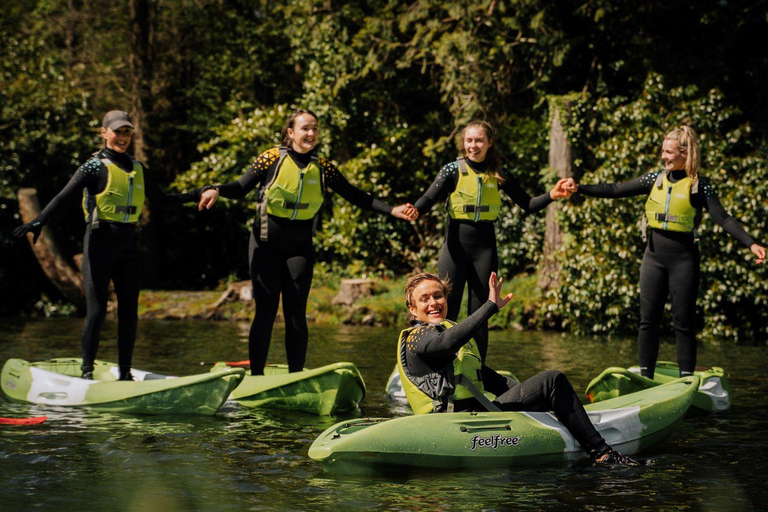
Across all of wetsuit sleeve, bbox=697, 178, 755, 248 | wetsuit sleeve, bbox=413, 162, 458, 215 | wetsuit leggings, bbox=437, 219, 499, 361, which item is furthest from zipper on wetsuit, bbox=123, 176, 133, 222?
wetsuit sleeve, bbox=697, 178, 755, 248

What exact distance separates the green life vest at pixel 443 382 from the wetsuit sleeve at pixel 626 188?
8.12 feet

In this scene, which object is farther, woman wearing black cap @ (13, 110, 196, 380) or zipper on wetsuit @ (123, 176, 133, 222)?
zipper on wetsuit @ (123, 176, 133, 222)

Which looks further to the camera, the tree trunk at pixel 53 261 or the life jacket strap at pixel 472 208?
the tree trunk at pixel 53 261

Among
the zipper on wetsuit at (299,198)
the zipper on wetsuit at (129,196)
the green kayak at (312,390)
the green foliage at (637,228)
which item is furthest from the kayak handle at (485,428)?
the green foliage at (637,228)

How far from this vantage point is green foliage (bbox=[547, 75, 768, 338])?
12.8 meters

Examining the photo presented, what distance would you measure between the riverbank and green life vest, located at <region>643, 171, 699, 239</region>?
281 inches

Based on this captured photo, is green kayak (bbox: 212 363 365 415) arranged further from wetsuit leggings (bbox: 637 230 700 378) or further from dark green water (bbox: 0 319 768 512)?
wetsuit leggings (bbox: 637 230 700 378)

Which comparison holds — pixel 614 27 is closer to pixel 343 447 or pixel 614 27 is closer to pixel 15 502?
pixel 343 447

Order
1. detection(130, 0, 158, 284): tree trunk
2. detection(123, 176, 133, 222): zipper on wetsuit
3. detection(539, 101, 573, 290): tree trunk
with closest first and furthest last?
detection(123, 176, 133, 222): zipper on wetsuit
detection(539, 101, 573, 290): tree trunk
detection(130, 0, 158, 284): tree trunk

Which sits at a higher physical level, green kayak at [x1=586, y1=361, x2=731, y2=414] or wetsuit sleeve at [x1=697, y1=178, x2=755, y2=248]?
wetsuit sleeve at [x1=697, y1=178, x2=755, y2=248]

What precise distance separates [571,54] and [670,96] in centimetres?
217

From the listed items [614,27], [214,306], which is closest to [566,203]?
[614,27]

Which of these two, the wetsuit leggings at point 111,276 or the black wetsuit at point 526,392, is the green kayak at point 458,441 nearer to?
the black wetsuit at point 526,392

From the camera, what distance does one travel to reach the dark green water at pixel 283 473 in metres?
4.68
